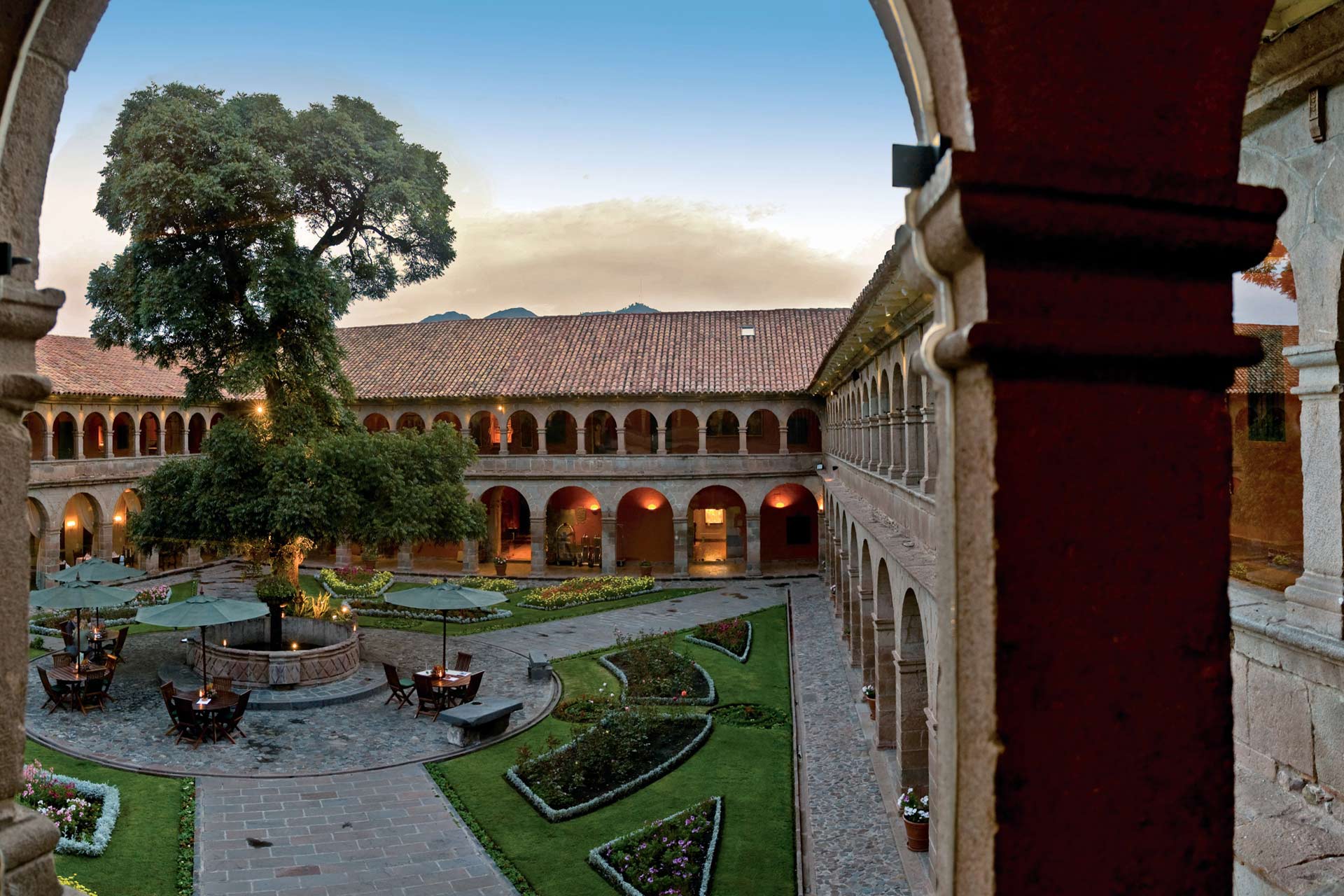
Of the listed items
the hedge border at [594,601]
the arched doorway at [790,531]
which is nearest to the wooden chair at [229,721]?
the hedge border at [594,601]

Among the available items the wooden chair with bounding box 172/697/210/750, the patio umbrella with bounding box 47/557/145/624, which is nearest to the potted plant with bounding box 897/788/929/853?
the wooden chair with bounding box 172/697/210/750

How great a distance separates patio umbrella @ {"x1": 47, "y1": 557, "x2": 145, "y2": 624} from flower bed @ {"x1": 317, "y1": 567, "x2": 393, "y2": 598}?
708 cm

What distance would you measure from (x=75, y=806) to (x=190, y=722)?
3.01m

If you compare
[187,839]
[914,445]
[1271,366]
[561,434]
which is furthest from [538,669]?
[561,434]

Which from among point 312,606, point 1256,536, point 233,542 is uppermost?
point 1256,536

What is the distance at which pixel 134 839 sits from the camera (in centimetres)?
991

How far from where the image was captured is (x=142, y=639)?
2020 cm

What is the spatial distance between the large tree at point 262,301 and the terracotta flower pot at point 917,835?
11.2 m

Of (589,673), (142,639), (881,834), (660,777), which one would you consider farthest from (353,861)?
(142,639)

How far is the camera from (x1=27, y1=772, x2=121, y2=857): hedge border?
937cm

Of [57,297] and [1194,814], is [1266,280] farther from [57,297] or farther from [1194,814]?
[57,297]

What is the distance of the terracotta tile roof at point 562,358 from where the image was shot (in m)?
29.8

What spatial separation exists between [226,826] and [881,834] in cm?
794

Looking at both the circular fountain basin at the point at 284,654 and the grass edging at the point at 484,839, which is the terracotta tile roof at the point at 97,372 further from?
the grass edging at the point at 484,839
